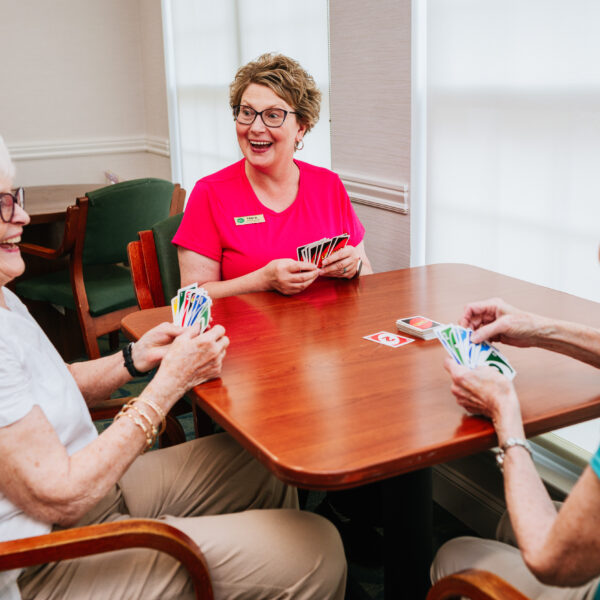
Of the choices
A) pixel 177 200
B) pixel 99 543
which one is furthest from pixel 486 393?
pixel 177 200

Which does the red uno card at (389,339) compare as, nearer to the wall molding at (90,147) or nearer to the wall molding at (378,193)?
the wall molding at (378,193)

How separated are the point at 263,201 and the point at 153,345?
33.7 inches

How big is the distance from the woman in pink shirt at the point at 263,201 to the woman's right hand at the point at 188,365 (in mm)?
708

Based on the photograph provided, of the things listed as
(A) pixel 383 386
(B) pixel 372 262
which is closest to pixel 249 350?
(A) pixel 383 386

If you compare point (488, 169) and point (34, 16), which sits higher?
point (34, 16)

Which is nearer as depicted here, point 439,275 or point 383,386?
point 383,386

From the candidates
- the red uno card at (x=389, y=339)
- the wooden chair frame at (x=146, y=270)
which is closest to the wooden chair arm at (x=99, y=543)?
the red uno card at (x=389, y=339)

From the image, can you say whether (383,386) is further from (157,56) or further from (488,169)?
(157,56)

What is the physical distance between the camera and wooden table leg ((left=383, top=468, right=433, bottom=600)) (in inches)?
63.9

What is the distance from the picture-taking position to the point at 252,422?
132cm

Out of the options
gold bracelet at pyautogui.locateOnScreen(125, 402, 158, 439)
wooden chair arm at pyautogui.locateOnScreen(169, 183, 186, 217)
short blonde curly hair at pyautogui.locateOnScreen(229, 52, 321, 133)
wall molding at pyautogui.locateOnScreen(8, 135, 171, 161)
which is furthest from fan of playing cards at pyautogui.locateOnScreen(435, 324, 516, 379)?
wall molding at pyautogui.locateOnScreen(8, 135, 171, 161)

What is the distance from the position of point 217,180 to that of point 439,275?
0.81m

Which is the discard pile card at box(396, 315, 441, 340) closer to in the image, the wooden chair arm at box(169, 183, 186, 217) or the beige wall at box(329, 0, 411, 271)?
the beige wall at box(329, 0, 411, 271)

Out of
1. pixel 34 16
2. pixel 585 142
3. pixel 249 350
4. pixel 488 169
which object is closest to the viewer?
pixel 249 350
